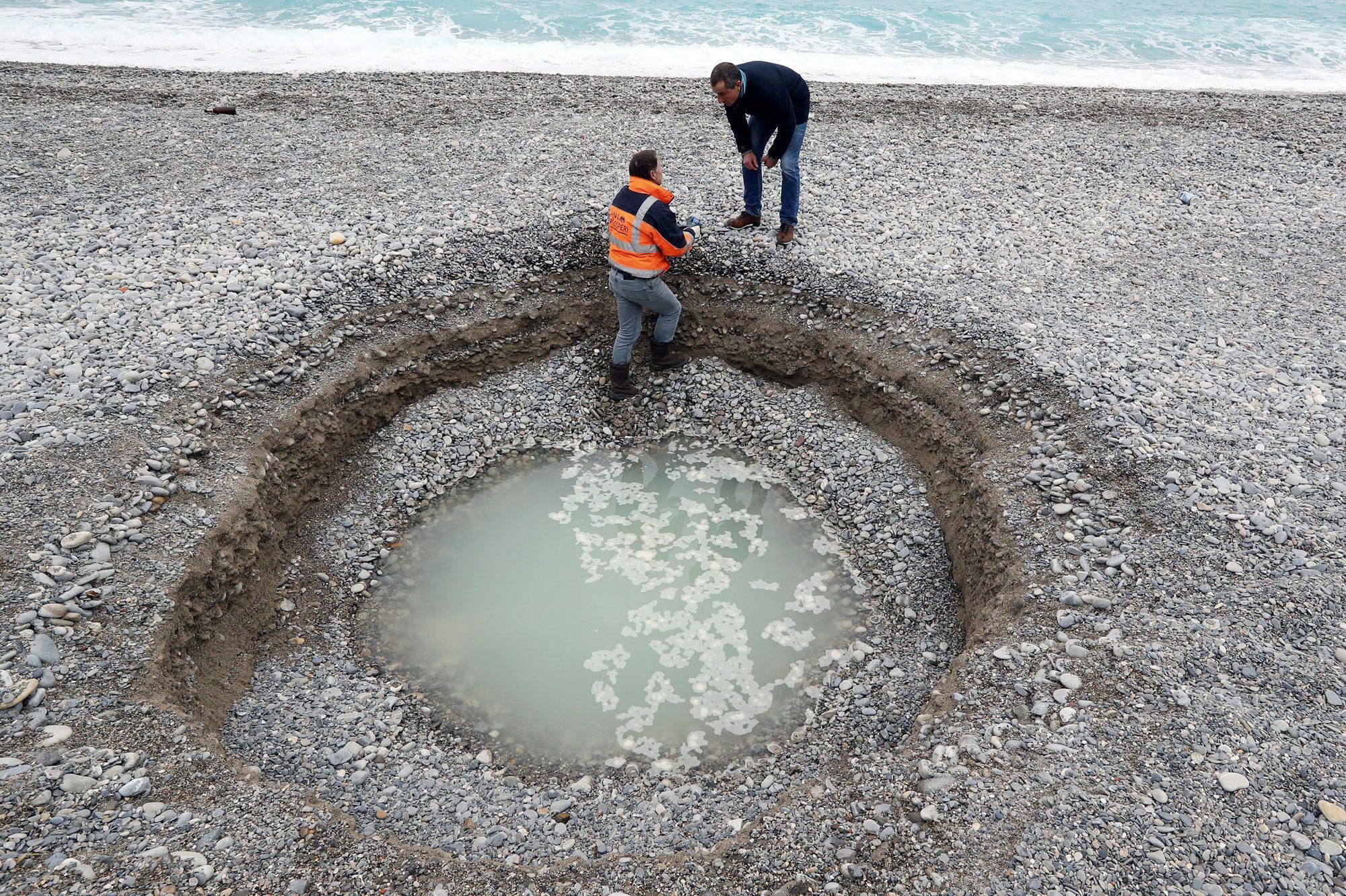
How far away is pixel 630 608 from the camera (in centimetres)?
733

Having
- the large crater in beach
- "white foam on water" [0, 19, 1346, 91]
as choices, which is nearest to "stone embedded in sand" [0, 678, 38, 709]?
the large crater in beach

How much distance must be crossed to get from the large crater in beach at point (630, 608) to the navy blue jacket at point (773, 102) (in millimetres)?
1731

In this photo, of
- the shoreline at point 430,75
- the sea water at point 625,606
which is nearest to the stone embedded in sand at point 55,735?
the sea water at point 625,606

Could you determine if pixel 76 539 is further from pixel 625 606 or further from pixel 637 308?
pixel 637 308

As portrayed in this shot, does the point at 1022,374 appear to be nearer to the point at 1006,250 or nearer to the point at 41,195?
the point at 1006,250

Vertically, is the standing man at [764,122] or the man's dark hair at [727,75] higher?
the man's dark hair at [727,75]

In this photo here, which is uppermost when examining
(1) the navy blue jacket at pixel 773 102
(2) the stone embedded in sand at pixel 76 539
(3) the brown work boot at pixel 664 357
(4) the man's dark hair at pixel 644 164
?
(1) the navy blue jacket at pixel 773 102

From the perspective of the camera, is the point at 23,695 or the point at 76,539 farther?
the point at 76,539

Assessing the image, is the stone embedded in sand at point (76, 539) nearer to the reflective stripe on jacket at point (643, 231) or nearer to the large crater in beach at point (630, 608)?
the large crater in beach at point (630, 608)

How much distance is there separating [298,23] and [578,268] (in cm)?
1577

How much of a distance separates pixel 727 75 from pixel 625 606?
539 centimetres

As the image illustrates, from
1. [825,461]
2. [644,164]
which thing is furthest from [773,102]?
[825,461]

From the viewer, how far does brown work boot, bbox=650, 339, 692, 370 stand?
9.38 m

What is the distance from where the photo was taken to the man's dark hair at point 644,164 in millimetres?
7828
